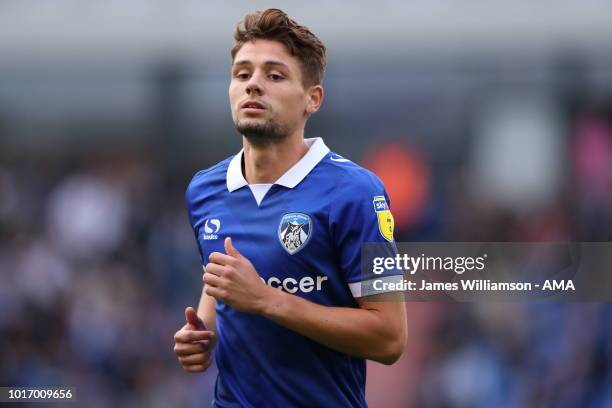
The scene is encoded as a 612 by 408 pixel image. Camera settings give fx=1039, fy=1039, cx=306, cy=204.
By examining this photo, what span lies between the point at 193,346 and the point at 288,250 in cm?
52

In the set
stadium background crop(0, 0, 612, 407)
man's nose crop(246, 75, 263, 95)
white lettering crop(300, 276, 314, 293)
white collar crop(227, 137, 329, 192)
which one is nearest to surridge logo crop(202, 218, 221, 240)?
white collar crop(227, 137, 329, 192)

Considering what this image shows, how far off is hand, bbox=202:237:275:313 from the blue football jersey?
0.26m

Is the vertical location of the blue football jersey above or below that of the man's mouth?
below

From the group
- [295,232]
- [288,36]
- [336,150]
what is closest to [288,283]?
[295,232]

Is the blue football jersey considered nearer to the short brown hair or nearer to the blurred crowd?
the short brown hair

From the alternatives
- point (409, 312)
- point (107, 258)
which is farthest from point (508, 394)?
point (107, 258)

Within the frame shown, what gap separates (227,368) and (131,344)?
533cm

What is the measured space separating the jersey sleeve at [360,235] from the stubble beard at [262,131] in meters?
0.32

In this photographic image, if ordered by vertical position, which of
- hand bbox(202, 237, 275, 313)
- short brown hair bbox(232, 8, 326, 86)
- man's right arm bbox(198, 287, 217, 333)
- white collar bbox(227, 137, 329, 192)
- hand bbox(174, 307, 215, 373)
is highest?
short brown hair bbox(232, 8, 326, 86)

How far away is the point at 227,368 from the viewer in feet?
12.9

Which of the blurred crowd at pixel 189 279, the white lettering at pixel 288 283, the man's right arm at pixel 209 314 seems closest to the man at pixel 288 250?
the white lettering at pixel 288 283

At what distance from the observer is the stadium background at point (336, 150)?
26.9 feet

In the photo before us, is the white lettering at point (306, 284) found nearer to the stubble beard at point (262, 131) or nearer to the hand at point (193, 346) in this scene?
the hand at point (193, 346)

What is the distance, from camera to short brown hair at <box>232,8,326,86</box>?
3.90 meters
